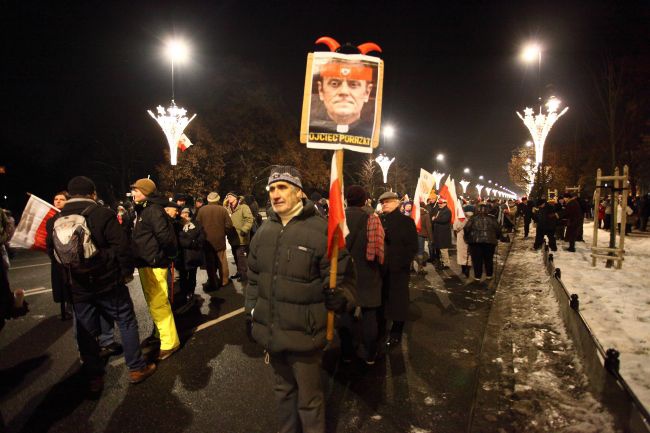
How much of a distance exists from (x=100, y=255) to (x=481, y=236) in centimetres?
702

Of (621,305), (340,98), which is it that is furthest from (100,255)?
(621,305)

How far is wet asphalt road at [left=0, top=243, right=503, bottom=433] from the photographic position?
11.2 feet

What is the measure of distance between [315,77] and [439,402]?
3332 millimetres

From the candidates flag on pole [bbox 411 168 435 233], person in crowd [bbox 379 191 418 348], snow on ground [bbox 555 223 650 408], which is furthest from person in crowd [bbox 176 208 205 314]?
snow on ground [bbox 555 223 650 408]

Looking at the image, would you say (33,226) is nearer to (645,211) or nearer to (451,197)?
(451,197)

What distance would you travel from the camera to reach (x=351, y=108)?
11.9ft

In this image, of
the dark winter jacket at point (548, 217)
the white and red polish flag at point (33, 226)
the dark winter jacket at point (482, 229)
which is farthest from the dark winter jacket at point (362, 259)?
the dark winter jacket at point (548, 217)

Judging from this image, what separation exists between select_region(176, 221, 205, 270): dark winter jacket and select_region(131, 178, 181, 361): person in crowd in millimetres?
1800

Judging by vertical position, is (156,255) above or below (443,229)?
below

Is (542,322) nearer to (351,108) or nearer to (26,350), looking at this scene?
(351,108)

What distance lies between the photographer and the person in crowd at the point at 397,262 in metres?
4.86

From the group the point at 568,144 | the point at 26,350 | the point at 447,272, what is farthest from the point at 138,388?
the point at 568,144

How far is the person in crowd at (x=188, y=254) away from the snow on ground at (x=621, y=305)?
238 inches

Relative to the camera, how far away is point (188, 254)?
6.89 m
